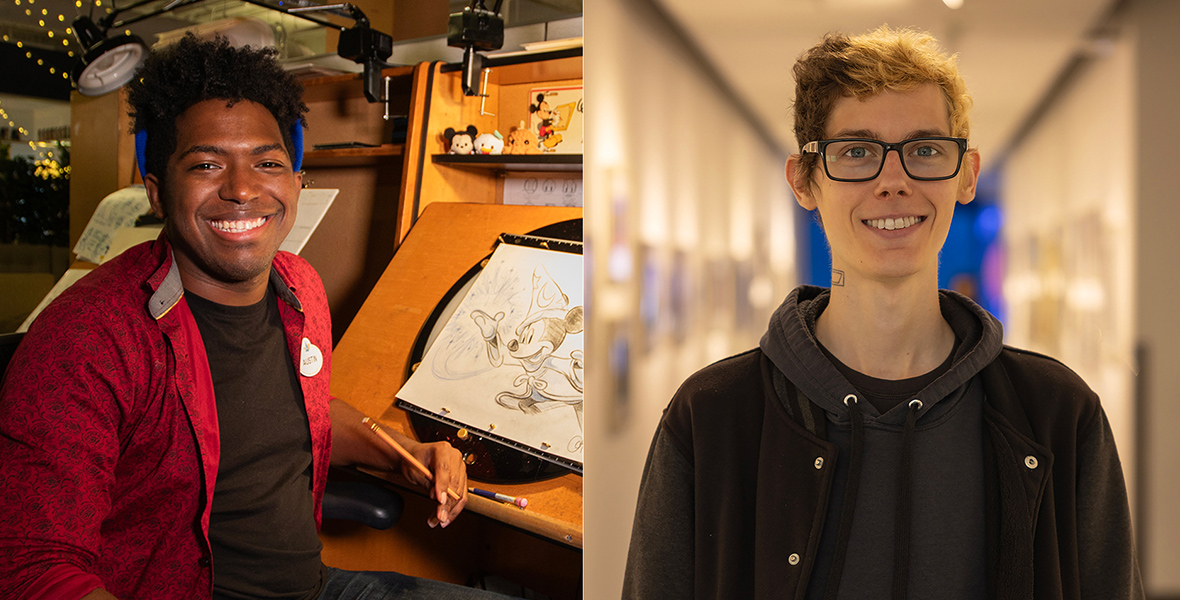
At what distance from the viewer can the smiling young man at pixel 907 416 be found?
0.64 meters

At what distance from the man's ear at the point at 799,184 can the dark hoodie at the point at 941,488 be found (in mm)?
104

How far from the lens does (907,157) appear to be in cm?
63

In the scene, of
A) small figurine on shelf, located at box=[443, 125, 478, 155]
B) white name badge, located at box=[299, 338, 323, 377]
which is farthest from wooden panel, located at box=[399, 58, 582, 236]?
white name badge, located at box=[299, 338, 323, 377]

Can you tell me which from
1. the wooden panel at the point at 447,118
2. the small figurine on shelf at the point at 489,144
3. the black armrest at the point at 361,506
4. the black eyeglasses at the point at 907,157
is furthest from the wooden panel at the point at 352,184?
the black eyeglasses at the point at 907,157

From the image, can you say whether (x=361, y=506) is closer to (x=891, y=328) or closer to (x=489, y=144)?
(x=489, y=144)

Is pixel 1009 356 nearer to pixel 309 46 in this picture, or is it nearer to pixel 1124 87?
pixel 1124 87

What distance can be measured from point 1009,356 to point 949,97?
10.2 inches

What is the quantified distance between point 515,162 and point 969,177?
3.66 feet

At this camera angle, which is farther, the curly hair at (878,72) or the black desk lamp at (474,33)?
the black desk lamp at (474,33)

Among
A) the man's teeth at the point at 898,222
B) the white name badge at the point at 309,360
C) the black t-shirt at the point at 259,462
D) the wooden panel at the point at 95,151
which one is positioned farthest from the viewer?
the wooden panel at the point at 95,151

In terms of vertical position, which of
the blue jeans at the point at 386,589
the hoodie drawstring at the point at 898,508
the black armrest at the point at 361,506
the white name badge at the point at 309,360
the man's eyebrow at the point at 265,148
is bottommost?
the blue jeans at the point at 386,589

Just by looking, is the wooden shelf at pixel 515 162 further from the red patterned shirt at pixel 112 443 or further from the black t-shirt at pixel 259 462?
the red patterned shirt at pixel 112 443

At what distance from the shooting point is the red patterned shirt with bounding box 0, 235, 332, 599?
88 centimetres

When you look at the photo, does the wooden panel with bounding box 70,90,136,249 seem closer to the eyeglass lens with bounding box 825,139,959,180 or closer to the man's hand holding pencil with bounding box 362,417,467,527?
the man's hand holding pencil with bounding box 362,417,467,527
